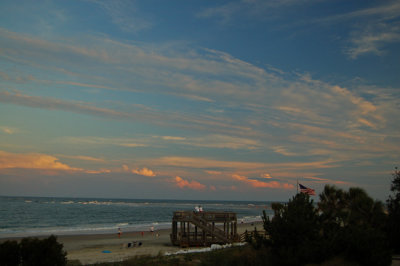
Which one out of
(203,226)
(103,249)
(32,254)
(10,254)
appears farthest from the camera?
(103,249)

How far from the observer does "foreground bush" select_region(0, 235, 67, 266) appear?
13633mm

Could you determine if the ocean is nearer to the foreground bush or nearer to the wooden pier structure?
the wooden pier structure

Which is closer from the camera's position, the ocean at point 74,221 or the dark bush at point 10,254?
the dark bush at point 10,254

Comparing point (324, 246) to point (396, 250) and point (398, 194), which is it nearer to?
point (396, 250)

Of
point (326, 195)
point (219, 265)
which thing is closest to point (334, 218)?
point (219, 265)

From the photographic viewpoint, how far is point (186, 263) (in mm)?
17859

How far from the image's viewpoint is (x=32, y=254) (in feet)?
44.6

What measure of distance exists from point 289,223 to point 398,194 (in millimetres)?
10049

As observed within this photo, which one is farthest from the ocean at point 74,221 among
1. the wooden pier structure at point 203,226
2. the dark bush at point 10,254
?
the dark bush at point 10,254

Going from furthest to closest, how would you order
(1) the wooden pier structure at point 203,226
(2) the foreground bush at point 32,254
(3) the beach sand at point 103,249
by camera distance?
(1) the wooden pier structure at point 203,226, (3) the beach sand at point 103,249, (2) the foreground bush at point 32,254

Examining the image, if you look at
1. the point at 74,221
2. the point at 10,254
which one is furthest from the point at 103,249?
the point at 74,221

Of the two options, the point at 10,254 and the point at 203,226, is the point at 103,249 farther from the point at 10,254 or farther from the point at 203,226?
the point at 10,254

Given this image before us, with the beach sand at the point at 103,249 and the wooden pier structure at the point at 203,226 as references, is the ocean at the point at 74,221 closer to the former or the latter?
the beach sand at the point at 103,249

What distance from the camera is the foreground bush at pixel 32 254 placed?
44.7 ft
